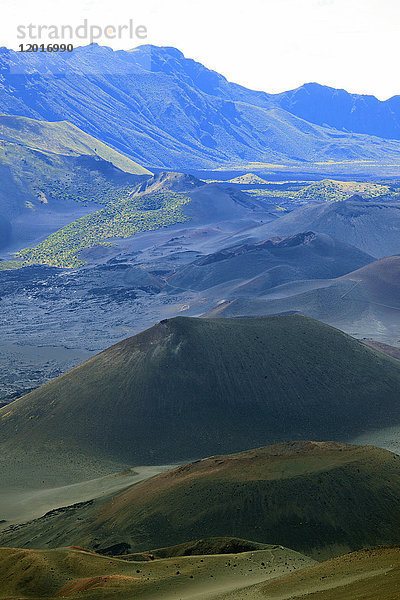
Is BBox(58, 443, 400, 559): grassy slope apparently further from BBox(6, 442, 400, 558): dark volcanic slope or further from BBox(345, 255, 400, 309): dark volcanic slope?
BBox(345, 255, 400, 309): dark volcanic slope

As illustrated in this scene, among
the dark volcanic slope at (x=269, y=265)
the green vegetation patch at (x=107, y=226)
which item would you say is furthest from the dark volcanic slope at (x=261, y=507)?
the green vegetation patch at (x=107, y=226)

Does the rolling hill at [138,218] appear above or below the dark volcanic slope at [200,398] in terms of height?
above

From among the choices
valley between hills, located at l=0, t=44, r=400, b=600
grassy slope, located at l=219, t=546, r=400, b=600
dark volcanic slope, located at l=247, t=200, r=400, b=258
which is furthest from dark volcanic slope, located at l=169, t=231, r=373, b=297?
grassy slope, located at l=219, t=546, r=400, b=600

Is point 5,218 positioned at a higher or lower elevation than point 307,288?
higher

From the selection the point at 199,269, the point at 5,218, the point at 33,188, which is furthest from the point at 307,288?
the point at 33,188

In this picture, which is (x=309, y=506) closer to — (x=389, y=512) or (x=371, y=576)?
(x=389, y=512)

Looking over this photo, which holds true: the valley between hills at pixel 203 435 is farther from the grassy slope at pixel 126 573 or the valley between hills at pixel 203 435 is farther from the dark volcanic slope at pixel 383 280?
the dark volcanic slope at pixel 383 280
